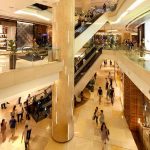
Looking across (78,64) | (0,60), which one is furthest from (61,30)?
(78,64)

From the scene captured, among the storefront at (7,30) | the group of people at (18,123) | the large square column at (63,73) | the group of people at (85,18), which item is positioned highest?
the group of people at (85,18)

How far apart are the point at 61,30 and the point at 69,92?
3018 mm

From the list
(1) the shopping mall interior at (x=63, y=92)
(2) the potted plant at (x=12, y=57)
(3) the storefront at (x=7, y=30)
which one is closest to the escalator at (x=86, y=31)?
(1) the shopping mall interior at (x=63, y=92)

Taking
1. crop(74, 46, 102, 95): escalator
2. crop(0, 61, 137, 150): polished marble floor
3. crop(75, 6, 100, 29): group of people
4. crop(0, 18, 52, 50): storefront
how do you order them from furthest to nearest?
crop(75, 6, 100, 29): group of people → crop(0, 18, 52, 50): storefront → crop(74, 46, 102, 95): escalator → crop(0, 61, 137, 150): polished marble floor

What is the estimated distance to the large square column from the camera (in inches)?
378

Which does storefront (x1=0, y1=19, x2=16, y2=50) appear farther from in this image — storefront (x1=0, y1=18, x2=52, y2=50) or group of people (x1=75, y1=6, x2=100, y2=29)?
group of people (x1=75, y1=6, x2=100, y2=29)

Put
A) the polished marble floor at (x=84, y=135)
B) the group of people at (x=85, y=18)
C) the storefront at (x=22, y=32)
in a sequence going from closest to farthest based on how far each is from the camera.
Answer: the polished marble floor at (x=84, y=135) → the storefront at (x=22, y=32) → the group of people at (x=85, y=18)

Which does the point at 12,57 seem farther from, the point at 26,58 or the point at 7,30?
the point at 7,30

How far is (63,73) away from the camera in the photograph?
383 inches

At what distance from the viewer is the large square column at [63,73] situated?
9609mm

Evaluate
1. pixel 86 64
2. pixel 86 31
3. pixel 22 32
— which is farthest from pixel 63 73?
pixel 22 32

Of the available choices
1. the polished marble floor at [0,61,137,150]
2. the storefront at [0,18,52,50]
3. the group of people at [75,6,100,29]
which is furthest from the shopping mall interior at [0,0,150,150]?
the group of people at [75,6,100,29]

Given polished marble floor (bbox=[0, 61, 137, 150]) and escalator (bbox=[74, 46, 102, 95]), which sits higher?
escalator (bbox=[74, 46, 102, 95])

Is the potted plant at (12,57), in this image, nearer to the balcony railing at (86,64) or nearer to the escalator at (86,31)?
the escalator at (86,31)
